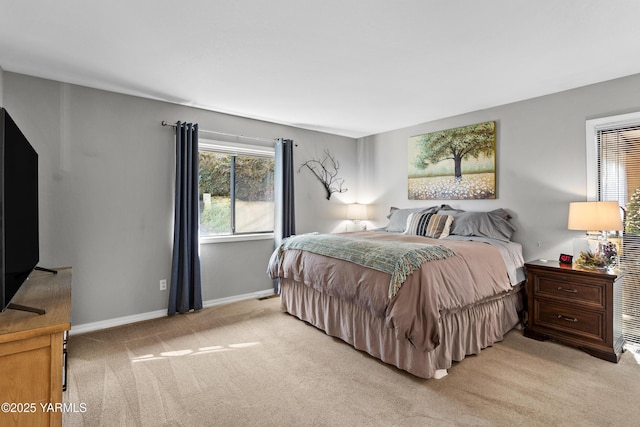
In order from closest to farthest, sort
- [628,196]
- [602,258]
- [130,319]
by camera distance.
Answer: [602,258], [628,196], [130,319]

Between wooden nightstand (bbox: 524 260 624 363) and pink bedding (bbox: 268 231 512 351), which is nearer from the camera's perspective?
pink bedding (bbox: 268 231 512 351)

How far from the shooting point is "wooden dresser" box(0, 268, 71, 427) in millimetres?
1141

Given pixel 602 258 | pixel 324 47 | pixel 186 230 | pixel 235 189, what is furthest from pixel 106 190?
pixel 602 258

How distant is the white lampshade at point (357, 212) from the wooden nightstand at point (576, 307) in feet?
8.16

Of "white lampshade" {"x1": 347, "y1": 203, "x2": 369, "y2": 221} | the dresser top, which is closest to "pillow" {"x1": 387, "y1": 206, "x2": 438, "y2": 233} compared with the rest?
"white lampshade" {"x1": 347, "y1": 203, "x2": 369, "y2": 221}

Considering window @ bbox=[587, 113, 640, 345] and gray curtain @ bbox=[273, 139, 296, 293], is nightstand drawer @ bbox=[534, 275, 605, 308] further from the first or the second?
gray curtain @ bbox=[273, 139, 296, 293]

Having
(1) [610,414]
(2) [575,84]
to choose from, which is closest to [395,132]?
(2) [575,84]

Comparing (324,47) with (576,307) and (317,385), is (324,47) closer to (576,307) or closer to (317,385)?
(317,385)

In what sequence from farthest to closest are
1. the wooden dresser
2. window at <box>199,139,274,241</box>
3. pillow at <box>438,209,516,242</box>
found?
window at <box>199,139,274,241</box> < pillow at <box>438,209,516,242</box> < the wooden dresser

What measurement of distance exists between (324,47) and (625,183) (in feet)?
9.50

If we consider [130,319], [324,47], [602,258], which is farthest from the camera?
[130,319]

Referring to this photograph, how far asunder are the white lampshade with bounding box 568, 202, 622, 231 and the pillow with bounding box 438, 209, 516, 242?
71 centimetres

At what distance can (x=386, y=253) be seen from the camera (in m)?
2.45

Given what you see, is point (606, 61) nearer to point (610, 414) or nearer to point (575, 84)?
point (575, 84)
